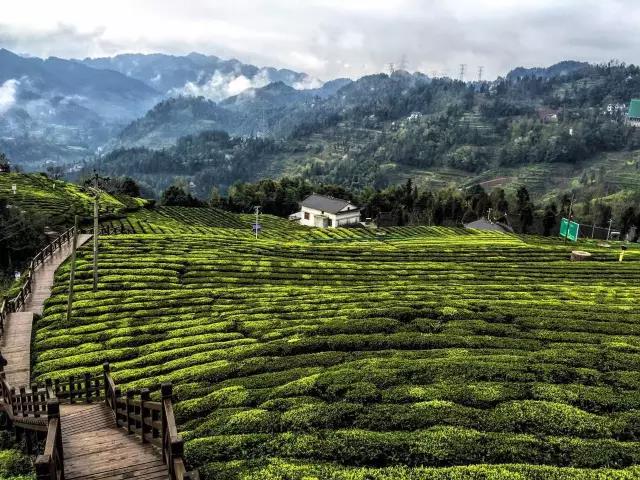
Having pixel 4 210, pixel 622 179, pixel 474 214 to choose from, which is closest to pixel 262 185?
pixel 474 214

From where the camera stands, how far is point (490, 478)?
11.8 meters

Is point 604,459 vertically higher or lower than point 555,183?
lower

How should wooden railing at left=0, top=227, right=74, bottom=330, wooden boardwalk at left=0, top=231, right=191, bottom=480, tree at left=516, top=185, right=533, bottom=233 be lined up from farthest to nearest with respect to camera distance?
tree at left=516, top=185, right=533, bottom=233, wooden railing at left=0, top=227, right=74, bottom=330, wooden boardwalk at left=0, top=231, right=191, bottom=480

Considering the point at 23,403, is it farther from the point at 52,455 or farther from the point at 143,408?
the point at 52,455

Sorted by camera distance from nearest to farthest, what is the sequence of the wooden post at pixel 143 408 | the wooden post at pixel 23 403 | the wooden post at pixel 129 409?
the wooden post at pixel 143 408 < the wooden post at pixel 129 409 < the wooden post at pixel 23 403

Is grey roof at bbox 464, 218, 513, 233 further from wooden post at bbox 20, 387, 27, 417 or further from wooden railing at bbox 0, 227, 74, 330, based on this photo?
wooden post at bbox 20, 387, 27, 417

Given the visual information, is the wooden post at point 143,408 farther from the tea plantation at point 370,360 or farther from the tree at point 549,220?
the tree at point 549,220

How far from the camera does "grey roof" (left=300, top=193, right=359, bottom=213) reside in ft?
337

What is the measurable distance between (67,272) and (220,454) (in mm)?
28367

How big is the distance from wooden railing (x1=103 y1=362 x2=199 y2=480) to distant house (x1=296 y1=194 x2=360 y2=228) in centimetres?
8608

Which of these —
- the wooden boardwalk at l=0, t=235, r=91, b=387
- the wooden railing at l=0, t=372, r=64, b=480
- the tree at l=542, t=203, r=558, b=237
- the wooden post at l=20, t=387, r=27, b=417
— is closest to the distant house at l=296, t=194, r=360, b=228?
the tree at l=542, t=203, r=558, b=237

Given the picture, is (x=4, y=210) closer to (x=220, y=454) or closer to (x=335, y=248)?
(x=335, y=248)

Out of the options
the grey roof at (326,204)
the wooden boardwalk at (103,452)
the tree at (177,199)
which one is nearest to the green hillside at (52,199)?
the tree at (177,199)

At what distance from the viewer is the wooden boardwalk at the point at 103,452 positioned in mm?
11594
